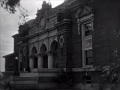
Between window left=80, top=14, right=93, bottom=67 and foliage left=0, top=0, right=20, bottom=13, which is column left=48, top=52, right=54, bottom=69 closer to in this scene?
window left=80, top=14, right=93, bottom=67

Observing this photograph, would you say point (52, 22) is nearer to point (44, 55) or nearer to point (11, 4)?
point (44, 55)

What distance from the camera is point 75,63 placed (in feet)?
93.1

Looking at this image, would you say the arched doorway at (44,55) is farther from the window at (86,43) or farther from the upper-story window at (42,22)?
the window at (86,43)

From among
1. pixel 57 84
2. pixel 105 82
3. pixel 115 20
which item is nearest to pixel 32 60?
pixel 57 84

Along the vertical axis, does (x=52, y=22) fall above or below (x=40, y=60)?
above

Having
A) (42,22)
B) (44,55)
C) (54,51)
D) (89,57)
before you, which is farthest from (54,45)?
(89,57)

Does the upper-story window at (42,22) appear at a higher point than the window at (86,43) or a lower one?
higher

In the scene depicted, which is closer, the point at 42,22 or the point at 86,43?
the point at 86,43

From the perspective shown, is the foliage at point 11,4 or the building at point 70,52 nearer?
the foliage at point 11,4

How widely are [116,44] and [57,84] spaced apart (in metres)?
17.3

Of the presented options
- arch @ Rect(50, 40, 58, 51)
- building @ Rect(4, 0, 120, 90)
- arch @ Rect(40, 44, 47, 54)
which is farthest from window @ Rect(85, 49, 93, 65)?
arch @ Rect(40, 44, 47, 54)

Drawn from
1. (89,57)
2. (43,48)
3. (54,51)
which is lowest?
(89,57)

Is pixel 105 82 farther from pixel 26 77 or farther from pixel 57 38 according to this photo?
pixel 57 38

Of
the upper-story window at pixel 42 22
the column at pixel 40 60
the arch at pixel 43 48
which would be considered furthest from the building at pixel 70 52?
the column at pixel 40 60
